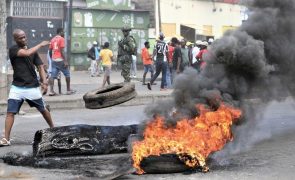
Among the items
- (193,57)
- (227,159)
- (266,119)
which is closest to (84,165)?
(227,159)

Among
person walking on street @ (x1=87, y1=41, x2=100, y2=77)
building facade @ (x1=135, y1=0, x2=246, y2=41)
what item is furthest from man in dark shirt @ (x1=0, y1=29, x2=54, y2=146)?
building facade @ (x1=135, y1=0, x2=246, y2=41)

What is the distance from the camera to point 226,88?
6.48m

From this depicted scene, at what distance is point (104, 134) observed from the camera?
6.81 metres

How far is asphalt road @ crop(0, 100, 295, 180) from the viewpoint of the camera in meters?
5.72

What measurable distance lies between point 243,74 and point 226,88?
0.39 m

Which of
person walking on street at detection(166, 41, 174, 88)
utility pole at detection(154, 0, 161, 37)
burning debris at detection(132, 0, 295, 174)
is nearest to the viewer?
burning debris at detection(132, 0, 295, 174)

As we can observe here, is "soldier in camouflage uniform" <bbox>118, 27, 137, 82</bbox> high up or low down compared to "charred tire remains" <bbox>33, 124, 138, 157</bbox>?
up

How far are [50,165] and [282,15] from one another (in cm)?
404

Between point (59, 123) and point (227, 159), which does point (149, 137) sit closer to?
point (227, 159)

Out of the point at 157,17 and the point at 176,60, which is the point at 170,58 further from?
the point at 157,17

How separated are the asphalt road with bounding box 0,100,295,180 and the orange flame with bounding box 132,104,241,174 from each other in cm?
22

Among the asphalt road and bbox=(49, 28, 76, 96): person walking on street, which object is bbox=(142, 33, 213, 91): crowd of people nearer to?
bbox=(49, 28, 76, 96): person walking on street

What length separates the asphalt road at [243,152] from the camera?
18.8 feet

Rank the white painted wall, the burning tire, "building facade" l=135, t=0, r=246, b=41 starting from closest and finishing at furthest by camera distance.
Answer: the burning tire
"building facade" l=135, t=0, r=246, b=41
the white painted wall
